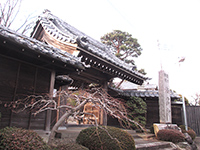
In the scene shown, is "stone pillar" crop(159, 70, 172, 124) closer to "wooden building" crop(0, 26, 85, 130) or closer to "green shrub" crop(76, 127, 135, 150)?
"green shrub" crop(76, 127, 135, 150)

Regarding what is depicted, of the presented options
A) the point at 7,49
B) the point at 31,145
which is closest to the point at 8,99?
the point at 7,49

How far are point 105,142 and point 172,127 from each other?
643 cm

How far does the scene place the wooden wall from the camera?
4.69m

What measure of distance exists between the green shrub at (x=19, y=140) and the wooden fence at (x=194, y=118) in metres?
12.6

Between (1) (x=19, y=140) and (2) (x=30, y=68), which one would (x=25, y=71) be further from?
(1) (x=19, y=140)

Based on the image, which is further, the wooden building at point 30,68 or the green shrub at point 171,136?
the green shrub at point 171,136

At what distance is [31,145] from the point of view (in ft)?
9.59

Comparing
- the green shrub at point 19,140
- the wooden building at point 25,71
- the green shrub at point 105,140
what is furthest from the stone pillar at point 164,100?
the green shrub at point 19,140

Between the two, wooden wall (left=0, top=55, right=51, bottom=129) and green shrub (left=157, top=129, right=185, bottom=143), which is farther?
green shrub (left=157, top=129, right=185, bottom=143)

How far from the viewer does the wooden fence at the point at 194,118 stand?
12.2 meters

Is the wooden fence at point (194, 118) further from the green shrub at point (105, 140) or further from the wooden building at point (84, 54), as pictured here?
the green shrub at point (105, 140)

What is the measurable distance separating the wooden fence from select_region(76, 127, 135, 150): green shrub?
1026 cm

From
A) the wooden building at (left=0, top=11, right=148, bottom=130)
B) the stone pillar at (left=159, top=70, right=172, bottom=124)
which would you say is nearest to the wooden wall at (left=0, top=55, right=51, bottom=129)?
the wooden building at (left=0, top=11, right=148, bottom=130)

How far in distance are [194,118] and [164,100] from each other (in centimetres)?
520
